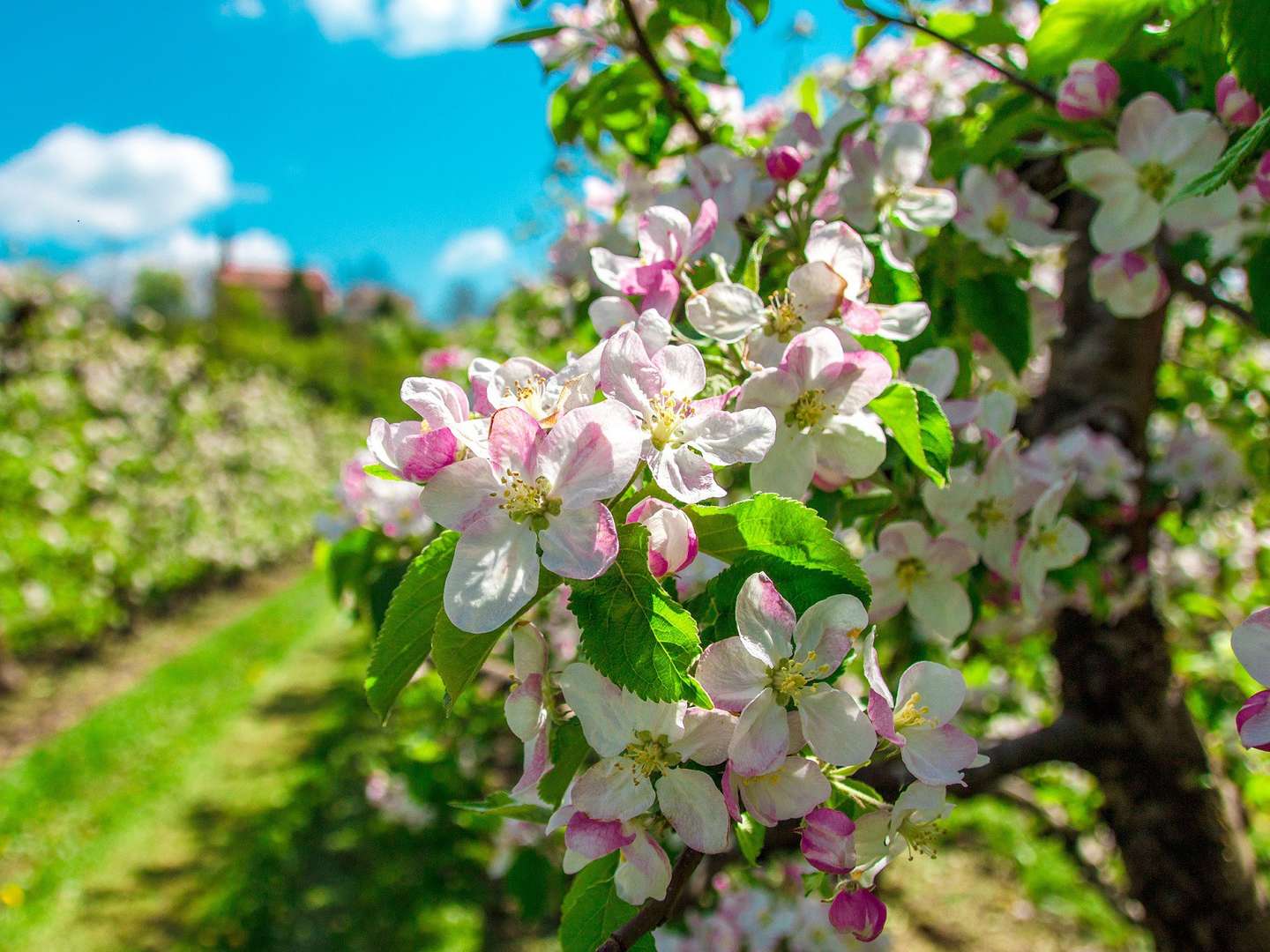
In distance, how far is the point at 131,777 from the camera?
5.70m

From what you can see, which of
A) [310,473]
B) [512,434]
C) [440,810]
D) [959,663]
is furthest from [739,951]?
[310,473]

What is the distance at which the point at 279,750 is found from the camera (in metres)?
6.21

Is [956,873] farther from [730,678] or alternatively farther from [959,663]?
[730,678]

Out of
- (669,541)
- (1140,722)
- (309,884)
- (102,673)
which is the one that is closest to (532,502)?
(669,541)

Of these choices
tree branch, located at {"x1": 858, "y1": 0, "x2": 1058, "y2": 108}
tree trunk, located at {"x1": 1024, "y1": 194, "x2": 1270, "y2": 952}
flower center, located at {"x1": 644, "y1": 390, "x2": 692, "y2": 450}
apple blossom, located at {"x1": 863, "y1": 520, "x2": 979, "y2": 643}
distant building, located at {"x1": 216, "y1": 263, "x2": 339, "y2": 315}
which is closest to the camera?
flower center, located at {"x1": 644, "y1": 390, "x2": 692, "y2": 450}

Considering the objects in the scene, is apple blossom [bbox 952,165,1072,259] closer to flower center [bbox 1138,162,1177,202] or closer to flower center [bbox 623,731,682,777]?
flower center [bbox 1138,162,1177,202]

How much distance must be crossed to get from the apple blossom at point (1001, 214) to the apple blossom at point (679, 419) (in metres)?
0.58

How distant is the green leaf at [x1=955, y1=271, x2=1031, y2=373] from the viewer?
1.15m

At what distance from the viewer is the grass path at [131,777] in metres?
4.38

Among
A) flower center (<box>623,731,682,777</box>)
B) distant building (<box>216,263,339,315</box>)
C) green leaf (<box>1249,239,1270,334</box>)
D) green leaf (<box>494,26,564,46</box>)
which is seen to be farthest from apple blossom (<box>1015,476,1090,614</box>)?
distant building (<box>216,263,339,315</box>)

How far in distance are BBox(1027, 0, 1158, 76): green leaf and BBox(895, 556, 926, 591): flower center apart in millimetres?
604

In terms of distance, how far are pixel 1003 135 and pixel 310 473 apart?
13.8 metres

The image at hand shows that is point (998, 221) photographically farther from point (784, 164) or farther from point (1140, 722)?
point (1140, 722)

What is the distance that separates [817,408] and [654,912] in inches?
17.4
